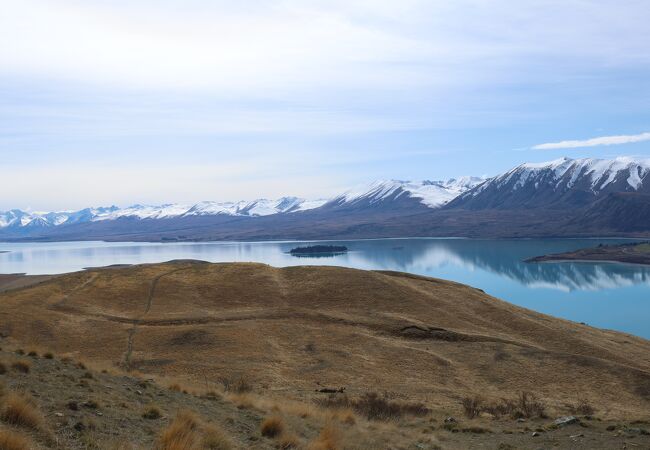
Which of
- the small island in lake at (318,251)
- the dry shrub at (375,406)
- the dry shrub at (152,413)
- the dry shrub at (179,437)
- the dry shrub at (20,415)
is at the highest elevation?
the dry shrub at (20,415)

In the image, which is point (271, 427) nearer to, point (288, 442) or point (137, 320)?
point (288, 442)

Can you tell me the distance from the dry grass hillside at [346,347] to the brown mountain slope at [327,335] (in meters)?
0.14

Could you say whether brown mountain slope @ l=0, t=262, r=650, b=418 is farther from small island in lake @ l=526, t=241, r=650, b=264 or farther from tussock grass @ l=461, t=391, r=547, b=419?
small island in lake @ l=526, t=241, r=650, b=264

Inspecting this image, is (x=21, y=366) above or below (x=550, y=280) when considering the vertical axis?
above

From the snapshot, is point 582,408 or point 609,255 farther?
point 609,255

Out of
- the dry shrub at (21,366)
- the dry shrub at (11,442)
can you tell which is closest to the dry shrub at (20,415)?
the dry shrub at (11,442)

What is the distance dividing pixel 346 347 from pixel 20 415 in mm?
24044

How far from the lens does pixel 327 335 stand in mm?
34406

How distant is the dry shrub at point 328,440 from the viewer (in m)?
11.2

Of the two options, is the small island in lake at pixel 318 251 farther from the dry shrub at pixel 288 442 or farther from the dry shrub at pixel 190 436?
the dry shrub at pixel 190 436

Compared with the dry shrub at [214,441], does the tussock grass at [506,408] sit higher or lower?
lower

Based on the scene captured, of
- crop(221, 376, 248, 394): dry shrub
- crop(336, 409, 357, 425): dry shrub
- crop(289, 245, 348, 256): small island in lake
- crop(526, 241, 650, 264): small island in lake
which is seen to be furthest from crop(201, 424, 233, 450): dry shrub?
crop(289, 245, 348, 256): small island in lake

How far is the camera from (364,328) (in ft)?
119

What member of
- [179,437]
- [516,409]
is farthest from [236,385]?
[179,437]
